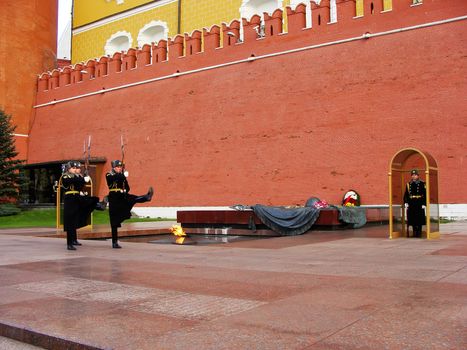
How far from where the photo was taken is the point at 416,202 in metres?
9.83

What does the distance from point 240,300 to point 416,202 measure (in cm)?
674

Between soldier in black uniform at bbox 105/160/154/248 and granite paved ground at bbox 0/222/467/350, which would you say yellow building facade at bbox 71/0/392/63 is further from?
granite paved ground at bbox 0/222/467/350

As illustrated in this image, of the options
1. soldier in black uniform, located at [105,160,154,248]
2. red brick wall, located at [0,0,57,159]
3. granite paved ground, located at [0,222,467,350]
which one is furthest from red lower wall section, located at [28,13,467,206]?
soldier in black uniform, located at [105,160,154,248]

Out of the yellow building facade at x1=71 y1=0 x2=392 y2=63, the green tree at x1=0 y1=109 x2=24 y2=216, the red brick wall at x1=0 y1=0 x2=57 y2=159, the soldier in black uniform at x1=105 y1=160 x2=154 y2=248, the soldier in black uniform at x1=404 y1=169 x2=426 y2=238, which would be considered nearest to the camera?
the soldier in black uniform at x1=105 y1=160 x2=154 y2=248

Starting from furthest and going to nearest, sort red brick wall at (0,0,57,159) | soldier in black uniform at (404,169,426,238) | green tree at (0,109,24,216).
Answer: red brick wall at (0,0,57,159) → green tree at (0,109,24,216) → soldier in black uniform at (404,169,426,238)

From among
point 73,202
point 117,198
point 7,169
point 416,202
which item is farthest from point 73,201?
point 7,169

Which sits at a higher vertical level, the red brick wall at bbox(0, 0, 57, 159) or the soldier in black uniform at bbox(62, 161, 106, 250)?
the red brick wall at bbox(0, 0, 57, 159)

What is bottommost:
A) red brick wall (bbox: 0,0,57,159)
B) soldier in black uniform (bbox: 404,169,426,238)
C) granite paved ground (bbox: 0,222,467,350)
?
granite paved ground (bbox: 0,222,467,350)

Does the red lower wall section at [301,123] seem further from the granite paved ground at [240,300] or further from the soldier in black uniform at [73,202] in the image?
the soldier in black uniform at [73,202]

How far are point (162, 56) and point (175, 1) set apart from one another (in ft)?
20.8

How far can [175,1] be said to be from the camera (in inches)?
1102

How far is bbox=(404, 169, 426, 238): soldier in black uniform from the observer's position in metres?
9.77

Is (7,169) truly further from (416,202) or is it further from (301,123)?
(416,202)

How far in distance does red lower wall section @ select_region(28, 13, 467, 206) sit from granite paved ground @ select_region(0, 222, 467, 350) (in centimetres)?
896
